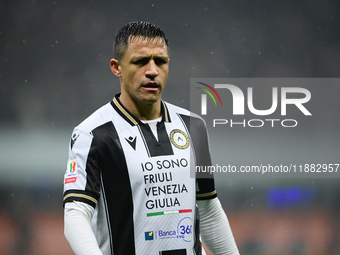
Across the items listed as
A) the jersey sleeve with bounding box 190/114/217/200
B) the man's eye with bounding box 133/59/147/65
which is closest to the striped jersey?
the jersey sleeve with bounding box 190/114/217/200

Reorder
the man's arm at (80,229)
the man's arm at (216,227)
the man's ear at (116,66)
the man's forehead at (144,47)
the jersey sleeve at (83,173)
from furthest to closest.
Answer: the man's arm at (216,227) < the man's ear at (116,66) < the man's forehead at (144,47) < the jersey sleeve at (83,173) < the man's arm at (80,229)

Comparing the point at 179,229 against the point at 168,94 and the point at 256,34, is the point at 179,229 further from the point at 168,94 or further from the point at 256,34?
the point at 256,34

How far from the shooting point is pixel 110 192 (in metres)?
1.68

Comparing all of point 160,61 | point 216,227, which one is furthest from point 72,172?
point 216,227

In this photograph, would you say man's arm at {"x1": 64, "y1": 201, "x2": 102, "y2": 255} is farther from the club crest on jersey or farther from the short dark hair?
the short dark hair

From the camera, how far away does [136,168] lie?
1.70 meters

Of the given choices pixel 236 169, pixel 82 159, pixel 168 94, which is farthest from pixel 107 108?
pixel 236 169

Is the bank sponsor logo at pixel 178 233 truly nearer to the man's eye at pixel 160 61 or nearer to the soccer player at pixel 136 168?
the soccer player at pixel 136 168

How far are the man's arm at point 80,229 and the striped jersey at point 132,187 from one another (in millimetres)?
30

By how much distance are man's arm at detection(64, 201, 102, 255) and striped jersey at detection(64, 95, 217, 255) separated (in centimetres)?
3

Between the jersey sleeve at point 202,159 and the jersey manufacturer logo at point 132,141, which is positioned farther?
the jersey sleeve at point 202,159

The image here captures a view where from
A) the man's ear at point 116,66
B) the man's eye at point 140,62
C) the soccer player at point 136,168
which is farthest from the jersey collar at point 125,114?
the man's eye at point 140,62

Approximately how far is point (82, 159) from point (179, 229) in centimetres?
51

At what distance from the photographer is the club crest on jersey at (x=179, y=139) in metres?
1.84
